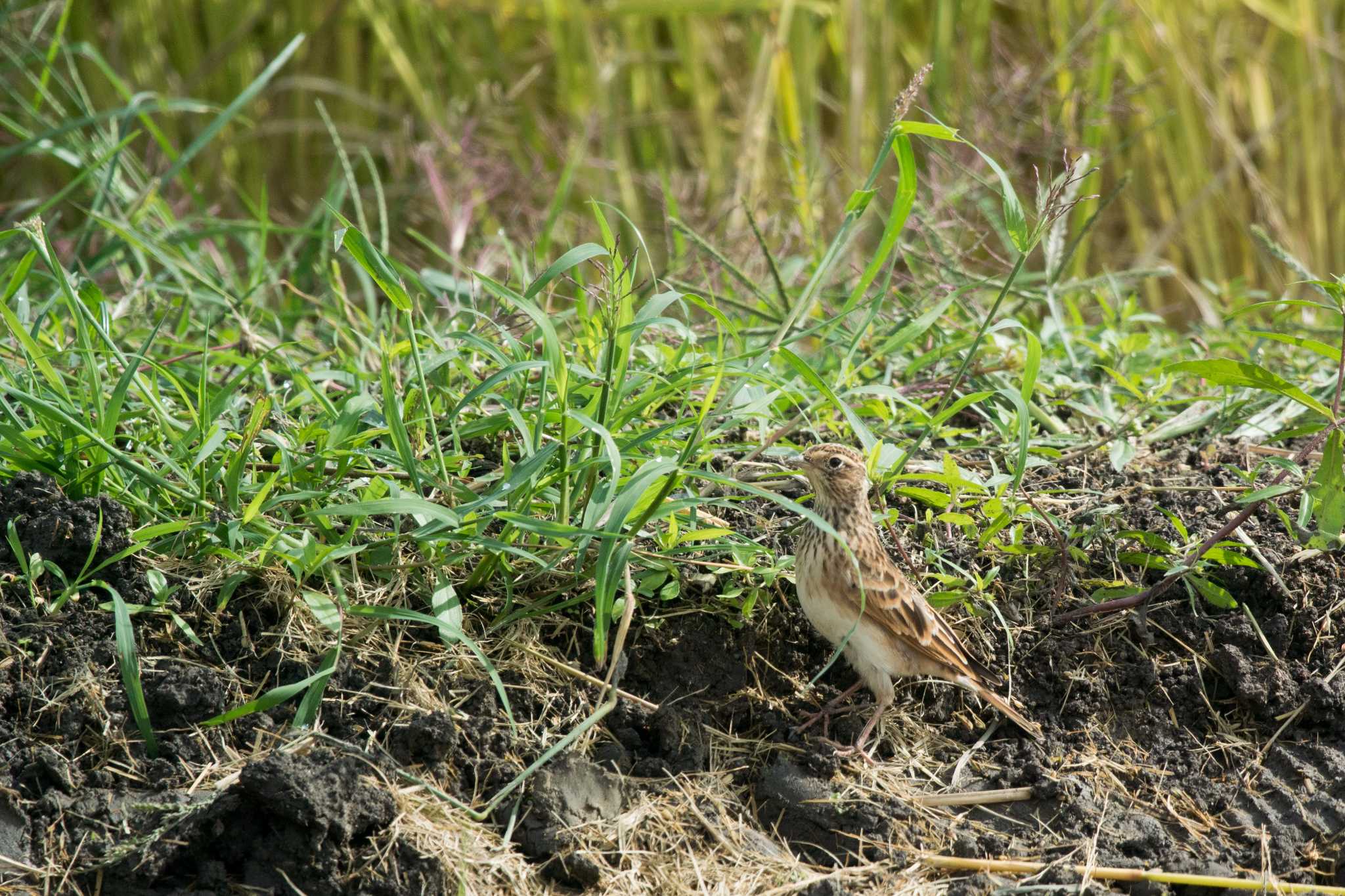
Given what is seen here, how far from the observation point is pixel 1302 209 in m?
7.02

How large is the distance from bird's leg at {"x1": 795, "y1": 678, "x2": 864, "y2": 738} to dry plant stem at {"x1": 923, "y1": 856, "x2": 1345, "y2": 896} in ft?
1.31

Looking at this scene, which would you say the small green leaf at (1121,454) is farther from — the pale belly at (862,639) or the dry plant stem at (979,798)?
the dry plant stem at (979,798)

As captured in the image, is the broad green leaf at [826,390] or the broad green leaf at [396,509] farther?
the broad green leaf at [826,390]

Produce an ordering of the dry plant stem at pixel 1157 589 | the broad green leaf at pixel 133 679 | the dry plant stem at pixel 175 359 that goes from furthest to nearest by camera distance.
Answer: the dry plant stem at pixel 175 359
the dry plant stem at pixel 1157 589
the broad green leaf at pixel 133 679

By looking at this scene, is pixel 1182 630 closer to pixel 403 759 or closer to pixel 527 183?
pixel 403 759

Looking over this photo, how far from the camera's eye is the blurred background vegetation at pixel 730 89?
6.46 m

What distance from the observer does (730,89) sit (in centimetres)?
693

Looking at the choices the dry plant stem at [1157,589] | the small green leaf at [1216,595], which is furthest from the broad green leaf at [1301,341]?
the small green leaf at [1216,595]

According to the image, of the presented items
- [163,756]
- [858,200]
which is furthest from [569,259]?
[163,756]

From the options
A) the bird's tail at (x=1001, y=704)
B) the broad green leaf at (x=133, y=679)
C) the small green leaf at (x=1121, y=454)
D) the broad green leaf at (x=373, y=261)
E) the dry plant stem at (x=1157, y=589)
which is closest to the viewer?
the broad green leaf at (x=133, y=679)

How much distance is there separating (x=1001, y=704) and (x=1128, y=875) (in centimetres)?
45

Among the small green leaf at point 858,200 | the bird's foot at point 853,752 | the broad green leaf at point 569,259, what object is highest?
the small green leaf at point 858,200

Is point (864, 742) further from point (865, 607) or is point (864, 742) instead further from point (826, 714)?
point (865, 607)

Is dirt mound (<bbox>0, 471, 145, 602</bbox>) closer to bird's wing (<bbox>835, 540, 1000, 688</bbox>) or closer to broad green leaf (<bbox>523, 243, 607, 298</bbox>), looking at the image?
broad green leaf (<bbox>523, 243, 607, 298</bbox>)
